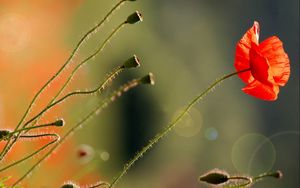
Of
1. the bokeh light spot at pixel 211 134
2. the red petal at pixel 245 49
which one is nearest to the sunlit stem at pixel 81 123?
the red petal at pixel 245 49

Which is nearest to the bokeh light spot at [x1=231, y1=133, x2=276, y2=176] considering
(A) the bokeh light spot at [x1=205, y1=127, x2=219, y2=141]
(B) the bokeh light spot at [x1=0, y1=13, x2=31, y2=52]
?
(A) the bokeh light spot at [x1=205, y1=127, x2=219, y2=141]

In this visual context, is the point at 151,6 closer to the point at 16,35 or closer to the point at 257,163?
the point at 257,163

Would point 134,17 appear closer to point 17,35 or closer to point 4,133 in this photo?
point 4,133

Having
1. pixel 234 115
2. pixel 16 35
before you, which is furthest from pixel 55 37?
pixel 234 115

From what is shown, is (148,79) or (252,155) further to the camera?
(252,155)

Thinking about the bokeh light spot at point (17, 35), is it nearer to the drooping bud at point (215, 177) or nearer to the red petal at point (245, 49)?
the red petal at point (245, 49)

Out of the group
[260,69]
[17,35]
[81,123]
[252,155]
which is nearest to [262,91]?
[260,69]

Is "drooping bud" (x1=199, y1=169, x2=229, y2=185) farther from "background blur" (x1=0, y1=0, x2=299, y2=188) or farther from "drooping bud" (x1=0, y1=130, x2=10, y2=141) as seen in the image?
"background blur" (x1=0, y1=0, x2=299, y2=188)

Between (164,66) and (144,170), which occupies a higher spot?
(164,66)
